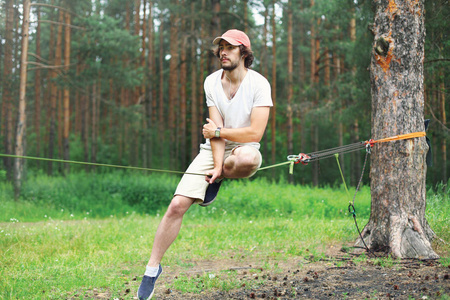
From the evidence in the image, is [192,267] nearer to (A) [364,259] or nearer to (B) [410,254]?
(A) [364,259]

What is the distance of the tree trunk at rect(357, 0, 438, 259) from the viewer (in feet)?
18.1

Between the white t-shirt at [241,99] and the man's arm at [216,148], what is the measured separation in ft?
0.18

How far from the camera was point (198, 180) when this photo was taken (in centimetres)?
398

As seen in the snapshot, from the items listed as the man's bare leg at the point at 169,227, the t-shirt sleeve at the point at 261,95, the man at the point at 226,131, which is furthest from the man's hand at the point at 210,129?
the man's bare leg at the point at 169,227

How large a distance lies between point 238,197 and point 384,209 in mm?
7127

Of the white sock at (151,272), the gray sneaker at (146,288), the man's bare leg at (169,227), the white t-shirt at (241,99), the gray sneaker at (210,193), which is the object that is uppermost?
the white t-shirt at (241,99)

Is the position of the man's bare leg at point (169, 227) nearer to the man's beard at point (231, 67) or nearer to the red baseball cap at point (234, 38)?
the man's beard at point (231, 67)

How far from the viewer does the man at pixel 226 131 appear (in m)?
3.88

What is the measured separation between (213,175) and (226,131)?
0.41m

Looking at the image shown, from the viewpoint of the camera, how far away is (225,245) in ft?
23.1

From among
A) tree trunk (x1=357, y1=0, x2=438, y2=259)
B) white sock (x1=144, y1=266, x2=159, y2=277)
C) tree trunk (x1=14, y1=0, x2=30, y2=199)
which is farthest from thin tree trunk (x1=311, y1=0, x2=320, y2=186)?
white sock (x1=144, y1=266, x2=159, y2=277)

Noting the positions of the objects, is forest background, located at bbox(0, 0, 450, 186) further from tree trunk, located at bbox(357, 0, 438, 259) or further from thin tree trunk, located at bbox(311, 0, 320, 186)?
tree trunk, located at bbox(357, 0, 438, 259)

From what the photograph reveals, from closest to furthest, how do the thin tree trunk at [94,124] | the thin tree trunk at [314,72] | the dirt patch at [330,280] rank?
the dirt patch at [330,280] < the thin tree trunk at [314,72] < the thin tree trunk at [94,124]

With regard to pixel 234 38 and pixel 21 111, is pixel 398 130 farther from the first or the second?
pixel 21 111
